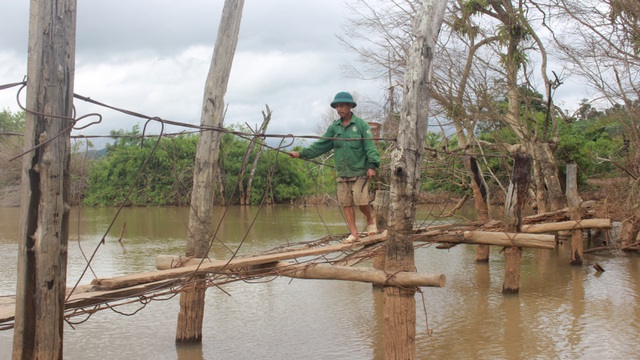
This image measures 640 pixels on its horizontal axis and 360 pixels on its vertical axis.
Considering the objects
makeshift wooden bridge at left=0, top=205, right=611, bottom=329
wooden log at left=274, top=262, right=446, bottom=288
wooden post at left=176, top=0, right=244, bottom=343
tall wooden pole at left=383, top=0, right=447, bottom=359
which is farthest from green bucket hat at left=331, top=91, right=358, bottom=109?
wooden log at left=274, top=262, right=446, bottom=288

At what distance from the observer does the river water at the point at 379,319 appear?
199 inches

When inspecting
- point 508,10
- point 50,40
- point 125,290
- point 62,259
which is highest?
point 508,10

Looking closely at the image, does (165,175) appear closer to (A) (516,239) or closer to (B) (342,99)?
(B) (342,99)

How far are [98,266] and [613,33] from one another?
29.6 ft

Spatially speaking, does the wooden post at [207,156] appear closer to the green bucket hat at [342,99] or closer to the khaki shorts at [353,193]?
the green bucket hat at [342,99]

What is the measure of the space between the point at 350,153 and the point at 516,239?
1740 millimetres

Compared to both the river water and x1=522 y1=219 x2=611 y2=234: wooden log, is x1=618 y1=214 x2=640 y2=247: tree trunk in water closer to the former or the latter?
the river water

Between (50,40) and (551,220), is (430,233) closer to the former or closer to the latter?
(50,40)

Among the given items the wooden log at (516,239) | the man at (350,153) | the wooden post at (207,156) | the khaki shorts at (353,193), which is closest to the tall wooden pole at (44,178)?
the wooden post at (207,156)

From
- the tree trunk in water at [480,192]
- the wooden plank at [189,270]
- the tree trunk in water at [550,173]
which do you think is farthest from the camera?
the tree trunk in water at [550,173]

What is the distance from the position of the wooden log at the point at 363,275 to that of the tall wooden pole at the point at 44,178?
1877 mm

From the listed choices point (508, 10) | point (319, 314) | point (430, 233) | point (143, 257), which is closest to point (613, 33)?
point (508, 10)

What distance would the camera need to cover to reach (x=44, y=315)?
3.20 metres

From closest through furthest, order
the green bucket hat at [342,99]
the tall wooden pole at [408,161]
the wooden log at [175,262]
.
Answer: the tall wooden pole at [408,161] < the wooden log at [175,262] < the green bucket hat at [342,99]
